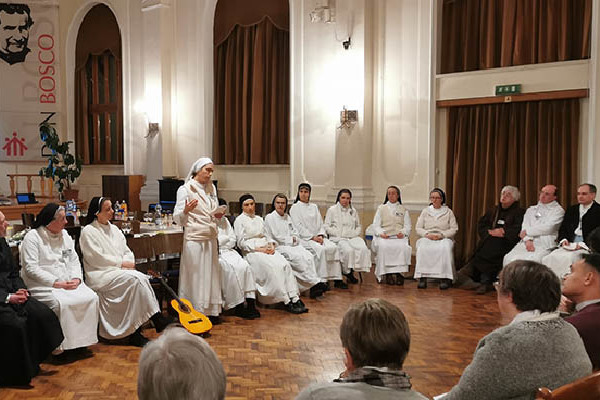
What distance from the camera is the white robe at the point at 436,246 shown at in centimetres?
761

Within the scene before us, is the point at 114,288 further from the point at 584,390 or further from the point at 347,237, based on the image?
the point at 584,390

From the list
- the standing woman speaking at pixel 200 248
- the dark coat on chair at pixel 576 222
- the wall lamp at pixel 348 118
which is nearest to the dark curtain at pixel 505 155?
the dark coat on chair at pixel 576 222

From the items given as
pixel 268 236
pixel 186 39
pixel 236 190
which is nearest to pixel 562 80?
pixel 268 236

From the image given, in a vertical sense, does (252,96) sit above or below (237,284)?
above

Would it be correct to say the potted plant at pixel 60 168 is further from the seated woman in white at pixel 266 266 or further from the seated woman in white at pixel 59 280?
the seated woman in white at pixel 59 280

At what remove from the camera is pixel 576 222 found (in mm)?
6719

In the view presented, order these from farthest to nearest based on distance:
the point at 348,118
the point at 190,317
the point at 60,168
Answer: the point at 60,168 < the point at 348,118 < the point at 190,317

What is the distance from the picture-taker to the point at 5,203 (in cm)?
1106

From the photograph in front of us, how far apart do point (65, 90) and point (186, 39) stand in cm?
406

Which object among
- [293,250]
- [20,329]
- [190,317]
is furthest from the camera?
[293,250]

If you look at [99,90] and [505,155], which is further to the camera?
[99,90]

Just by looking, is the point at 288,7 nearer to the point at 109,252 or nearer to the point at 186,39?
the point at 186,39

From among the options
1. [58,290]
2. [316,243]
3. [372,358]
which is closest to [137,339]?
[58,290]

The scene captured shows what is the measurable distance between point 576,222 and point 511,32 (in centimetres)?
278
